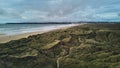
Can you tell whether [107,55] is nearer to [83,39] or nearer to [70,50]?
[70,50]

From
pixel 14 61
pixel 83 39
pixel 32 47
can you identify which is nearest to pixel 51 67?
pixel 14 61

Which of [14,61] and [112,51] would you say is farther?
[112,51]

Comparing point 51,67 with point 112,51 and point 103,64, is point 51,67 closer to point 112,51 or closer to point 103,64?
point 103,64

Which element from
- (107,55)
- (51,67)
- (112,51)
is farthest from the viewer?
(112,51)

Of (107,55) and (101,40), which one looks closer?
(107,55)

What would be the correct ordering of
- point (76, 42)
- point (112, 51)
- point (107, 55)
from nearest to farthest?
point (107, 55), point (112, 51), point (76, 42)

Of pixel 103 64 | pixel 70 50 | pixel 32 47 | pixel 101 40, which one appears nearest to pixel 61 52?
pixel 70 50
